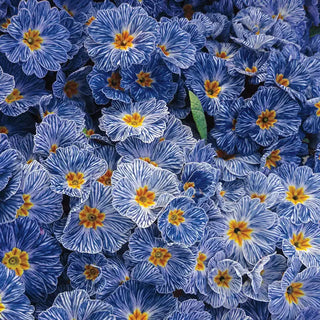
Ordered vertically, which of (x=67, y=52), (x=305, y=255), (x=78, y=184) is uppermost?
(x=67, y=52)

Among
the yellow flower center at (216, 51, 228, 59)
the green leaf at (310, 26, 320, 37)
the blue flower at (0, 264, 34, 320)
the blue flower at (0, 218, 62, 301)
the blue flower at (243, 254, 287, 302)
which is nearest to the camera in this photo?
the blue flower at (0, 264, 34, 320)

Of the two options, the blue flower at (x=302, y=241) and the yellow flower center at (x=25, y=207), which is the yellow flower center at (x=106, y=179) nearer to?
the yellow flower center at (x=25, y=207)

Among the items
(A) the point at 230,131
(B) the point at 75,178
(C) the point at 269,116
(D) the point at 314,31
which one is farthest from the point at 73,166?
(D) the point at 314,31

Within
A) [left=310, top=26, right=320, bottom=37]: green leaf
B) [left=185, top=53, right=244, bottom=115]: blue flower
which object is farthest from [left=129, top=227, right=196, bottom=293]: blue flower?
[left=310, top=26, right=320, bottom=37]: green leaf

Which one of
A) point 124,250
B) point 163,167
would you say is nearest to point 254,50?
point 163,167

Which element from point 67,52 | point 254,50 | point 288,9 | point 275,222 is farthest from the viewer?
point 288,9

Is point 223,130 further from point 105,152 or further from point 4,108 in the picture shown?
point 4,108

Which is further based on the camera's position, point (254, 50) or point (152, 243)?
point (254, 50)

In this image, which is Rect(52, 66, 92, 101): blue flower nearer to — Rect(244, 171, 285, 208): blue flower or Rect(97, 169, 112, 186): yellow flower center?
Rect(97, 169, 112, 186): yellow flower center
